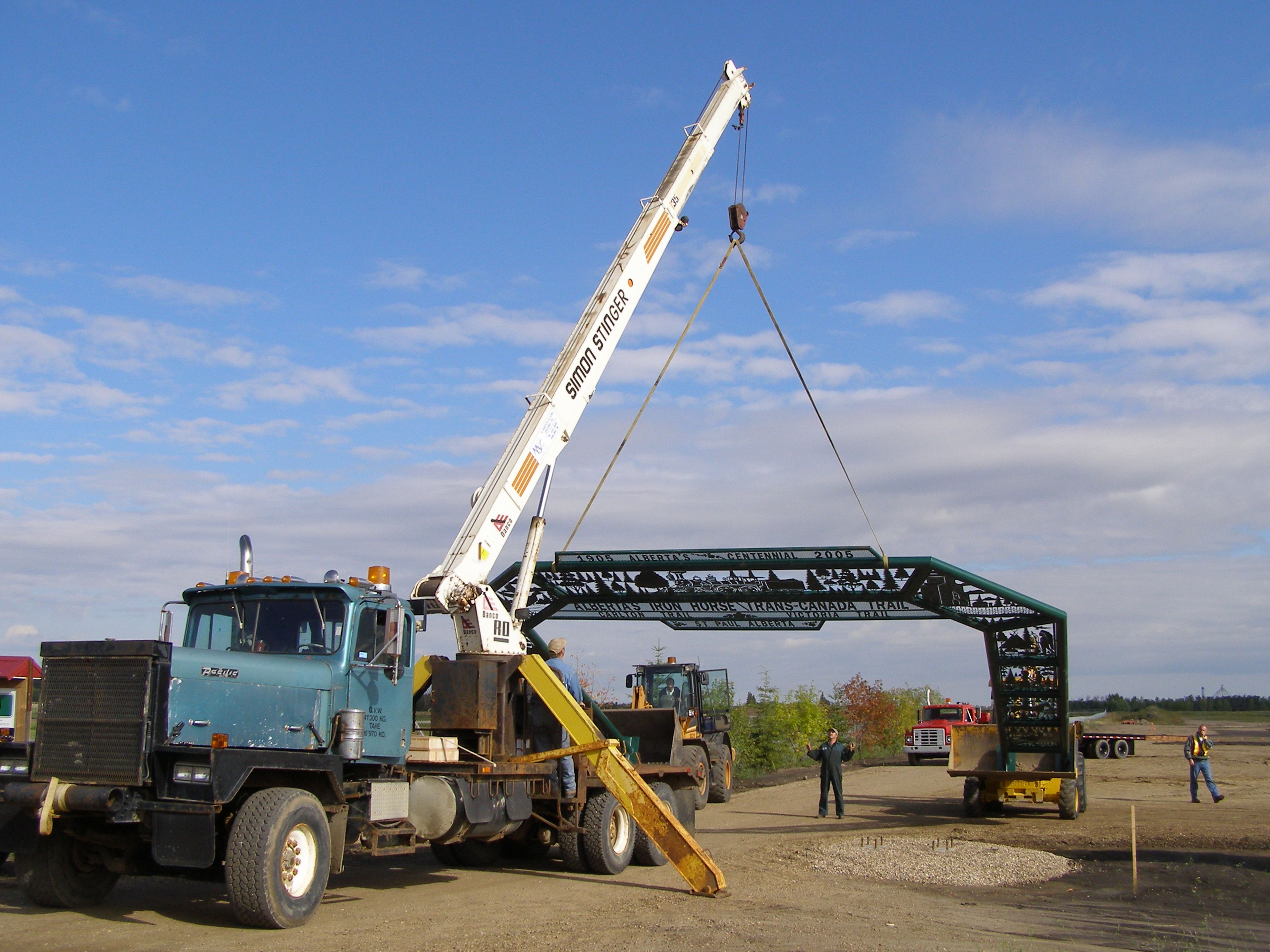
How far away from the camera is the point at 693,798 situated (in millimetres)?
14672

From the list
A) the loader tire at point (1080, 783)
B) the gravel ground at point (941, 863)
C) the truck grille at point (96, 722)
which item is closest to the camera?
the truck grille at point (96, 722)

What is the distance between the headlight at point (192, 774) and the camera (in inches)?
338

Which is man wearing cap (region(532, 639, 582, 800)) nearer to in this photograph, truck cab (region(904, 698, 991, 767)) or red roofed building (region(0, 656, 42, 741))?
red roofed building (region(0, 656, 42, 741))

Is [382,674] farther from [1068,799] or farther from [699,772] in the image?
[1068,799]

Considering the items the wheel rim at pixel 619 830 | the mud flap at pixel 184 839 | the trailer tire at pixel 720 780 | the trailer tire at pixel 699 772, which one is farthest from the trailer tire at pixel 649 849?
the trailer tire at pixel 720 780

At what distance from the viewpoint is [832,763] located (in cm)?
1997

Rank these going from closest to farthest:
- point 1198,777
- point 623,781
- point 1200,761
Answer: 1. point 623,781
2. point 1200,761
3. point 1198,777

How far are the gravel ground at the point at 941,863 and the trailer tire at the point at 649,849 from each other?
190 centimetres

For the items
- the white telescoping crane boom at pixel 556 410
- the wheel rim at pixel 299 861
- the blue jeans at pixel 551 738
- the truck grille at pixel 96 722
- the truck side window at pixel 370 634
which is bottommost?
the wheel rim at pixel 299 861

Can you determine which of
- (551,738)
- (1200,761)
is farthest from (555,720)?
(1200,761)

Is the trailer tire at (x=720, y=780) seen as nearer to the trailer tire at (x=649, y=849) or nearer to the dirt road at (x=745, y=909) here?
the dirt road at (x=745, y=909)

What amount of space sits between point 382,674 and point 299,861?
1916mm

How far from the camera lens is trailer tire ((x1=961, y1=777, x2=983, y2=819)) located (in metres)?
19.9

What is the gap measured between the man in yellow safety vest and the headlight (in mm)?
20428
